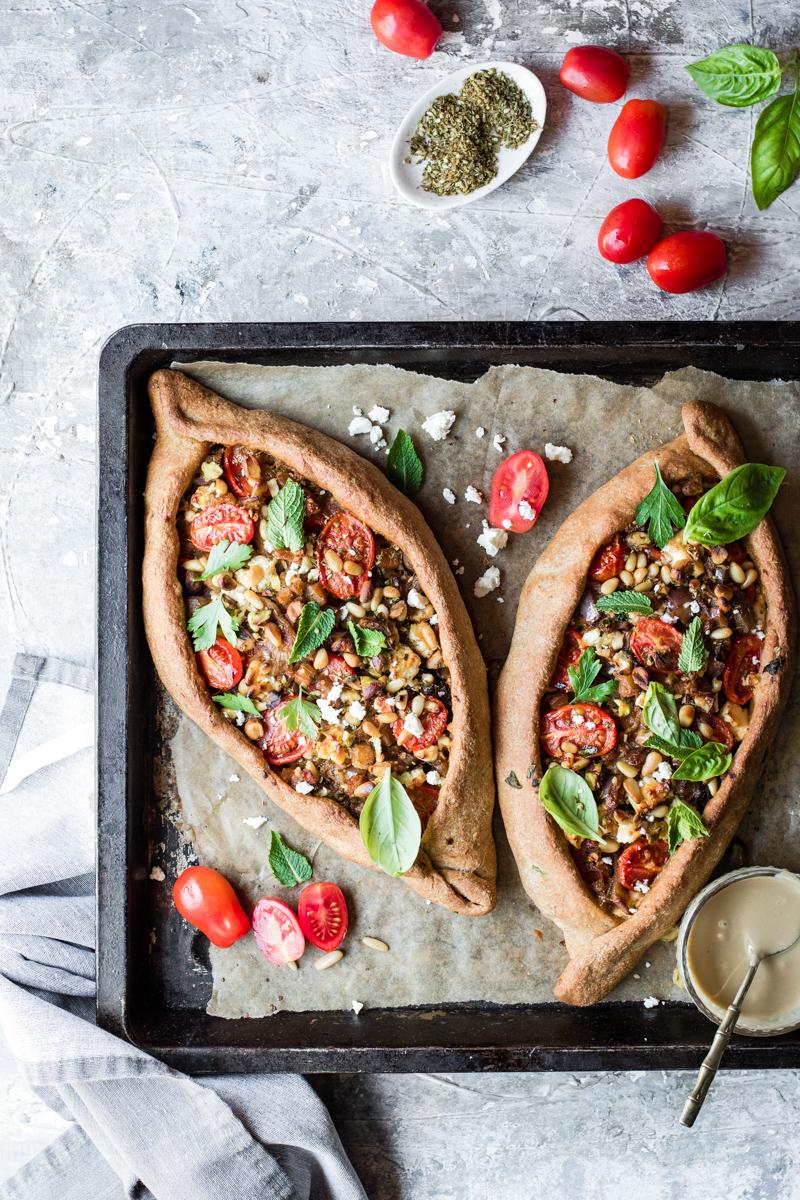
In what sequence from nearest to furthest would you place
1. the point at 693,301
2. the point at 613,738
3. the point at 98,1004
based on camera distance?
the point at 613,738 → the point at 98,1004 → the point at 693,301

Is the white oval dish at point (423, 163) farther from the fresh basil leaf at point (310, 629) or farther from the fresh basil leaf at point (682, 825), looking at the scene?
the fresh basil leaf at point (682, 825)

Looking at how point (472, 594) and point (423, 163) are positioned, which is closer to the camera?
point (472, 594)

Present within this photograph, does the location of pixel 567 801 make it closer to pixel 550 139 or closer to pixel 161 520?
pixel 161 520

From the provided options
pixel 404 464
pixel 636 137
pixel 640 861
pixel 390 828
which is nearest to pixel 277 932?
pixel 390 828

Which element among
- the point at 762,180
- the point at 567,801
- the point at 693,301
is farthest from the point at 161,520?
the point at 762,180

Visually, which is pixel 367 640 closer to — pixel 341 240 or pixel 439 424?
pixel 439 424

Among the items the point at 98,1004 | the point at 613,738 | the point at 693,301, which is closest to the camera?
the point at 613,738

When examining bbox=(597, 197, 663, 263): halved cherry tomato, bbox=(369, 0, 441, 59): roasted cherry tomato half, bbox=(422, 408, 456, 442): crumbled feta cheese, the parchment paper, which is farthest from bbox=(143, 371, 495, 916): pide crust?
bbox=(369, 0, 441, 59): roasted cherry tomato half

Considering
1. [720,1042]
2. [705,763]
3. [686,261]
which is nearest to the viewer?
[720,1042]
